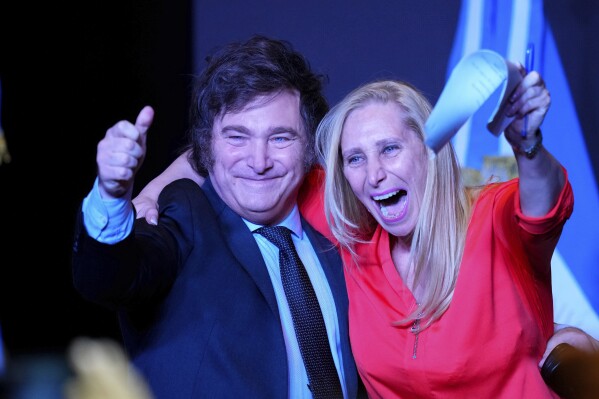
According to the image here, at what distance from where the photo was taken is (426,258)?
1.60m

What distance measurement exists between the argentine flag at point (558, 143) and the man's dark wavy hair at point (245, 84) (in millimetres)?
1228

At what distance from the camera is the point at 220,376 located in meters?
1.49

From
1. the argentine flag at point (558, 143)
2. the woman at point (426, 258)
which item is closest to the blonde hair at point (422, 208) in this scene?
the woman at point (426, 258)

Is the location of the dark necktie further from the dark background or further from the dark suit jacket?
the dark background

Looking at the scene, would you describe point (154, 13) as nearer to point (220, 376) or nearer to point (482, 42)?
point (482, 42)

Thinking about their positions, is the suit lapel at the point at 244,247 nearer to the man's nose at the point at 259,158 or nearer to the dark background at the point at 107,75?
the man's nose at the point at 259,158

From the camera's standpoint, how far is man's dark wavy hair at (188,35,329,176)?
1.72m

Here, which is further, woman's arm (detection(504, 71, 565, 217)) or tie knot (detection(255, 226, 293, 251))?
tie knot (detection(255, 226, 293, 251))

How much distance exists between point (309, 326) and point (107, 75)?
1365 mm

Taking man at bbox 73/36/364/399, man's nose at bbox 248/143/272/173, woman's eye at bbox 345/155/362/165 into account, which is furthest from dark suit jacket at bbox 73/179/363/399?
woman's eye at bbox 345/155/362/165

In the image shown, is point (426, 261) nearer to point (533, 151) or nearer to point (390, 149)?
point (390, 149)

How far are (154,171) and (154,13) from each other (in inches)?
21.8

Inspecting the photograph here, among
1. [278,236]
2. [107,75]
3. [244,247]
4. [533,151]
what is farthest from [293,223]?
[107,75]

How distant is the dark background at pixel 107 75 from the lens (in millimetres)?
2434
